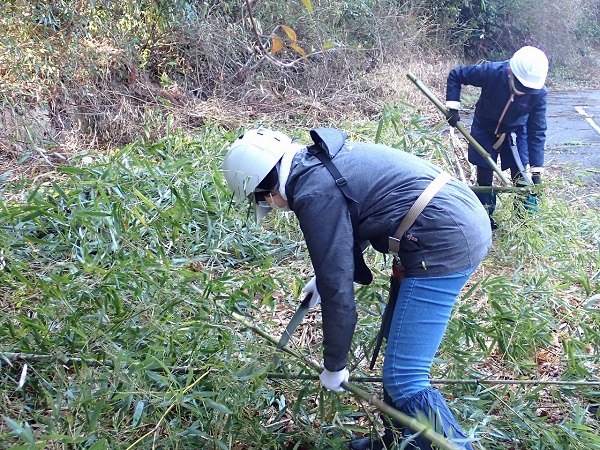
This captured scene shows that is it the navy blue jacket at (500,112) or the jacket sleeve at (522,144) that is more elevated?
the navy blue jacket at (500,112)

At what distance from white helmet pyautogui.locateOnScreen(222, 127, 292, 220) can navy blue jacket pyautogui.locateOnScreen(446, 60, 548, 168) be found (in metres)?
3.19

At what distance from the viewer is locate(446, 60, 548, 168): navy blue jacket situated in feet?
16.2

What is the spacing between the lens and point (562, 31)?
18.2m

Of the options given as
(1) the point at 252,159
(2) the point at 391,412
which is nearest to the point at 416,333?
(2) the point at 391,412

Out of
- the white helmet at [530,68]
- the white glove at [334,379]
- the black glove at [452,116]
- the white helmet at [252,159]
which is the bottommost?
the black glove at [452,116]

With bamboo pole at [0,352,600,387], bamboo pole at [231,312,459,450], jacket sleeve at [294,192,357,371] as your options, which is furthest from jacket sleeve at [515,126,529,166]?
jacket sleeve at [294,192,357,371]

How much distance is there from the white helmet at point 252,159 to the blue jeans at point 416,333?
654 mm

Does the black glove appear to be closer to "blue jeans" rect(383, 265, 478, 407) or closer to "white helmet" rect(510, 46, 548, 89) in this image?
"white helmet" rect(510, 46, 548, 89)

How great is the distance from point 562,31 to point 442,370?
1786cm

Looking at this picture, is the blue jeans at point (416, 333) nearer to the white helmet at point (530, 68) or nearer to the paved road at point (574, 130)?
the white helmet at point (530, 68)

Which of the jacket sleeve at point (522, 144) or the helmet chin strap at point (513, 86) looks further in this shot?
the jacket sleeve at point (522, 144)

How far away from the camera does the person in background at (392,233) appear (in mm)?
2197

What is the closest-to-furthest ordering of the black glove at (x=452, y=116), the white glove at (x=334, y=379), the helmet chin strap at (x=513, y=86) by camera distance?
the white glove at (x=334, y=379)
the helmet chin strap at (x=513, y=86)
the black glove at (x=452, y=116)

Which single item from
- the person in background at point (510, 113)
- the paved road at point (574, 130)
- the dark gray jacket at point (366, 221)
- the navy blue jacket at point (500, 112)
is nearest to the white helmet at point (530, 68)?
the person in background at point (510, 113)
